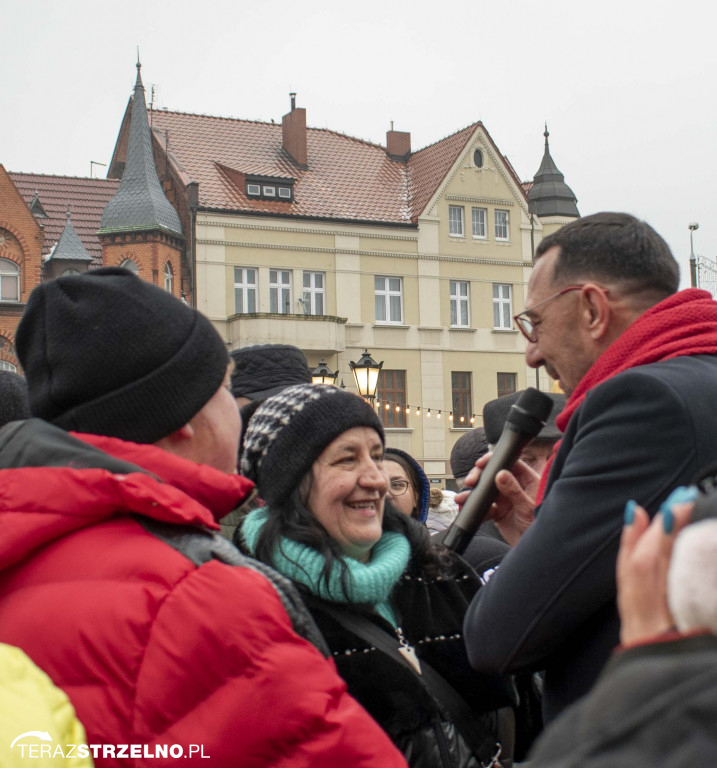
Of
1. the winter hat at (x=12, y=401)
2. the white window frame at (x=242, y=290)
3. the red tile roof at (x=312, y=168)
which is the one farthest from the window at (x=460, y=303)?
the winter hat at (x=12, y=401)

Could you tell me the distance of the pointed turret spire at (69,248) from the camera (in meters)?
32.6

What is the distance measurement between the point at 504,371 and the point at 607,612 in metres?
34.1

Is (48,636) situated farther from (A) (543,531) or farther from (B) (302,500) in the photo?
(B) (302,500)

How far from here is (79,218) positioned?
36562 mm

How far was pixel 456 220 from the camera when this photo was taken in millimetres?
35875

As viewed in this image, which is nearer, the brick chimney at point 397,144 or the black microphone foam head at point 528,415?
the black microphone foam head at point 528,415

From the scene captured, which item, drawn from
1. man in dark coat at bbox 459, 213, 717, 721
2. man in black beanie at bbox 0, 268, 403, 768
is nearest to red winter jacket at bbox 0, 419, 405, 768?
man in black beanie at bbox 0, 268, 403, 768

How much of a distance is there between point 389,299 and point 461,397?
14.4 feet

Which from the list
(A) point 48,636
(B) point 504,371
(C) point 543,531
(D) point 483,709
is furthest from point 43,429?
(B) point 504,371

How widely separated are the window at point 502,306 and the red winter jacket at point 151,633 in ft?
114

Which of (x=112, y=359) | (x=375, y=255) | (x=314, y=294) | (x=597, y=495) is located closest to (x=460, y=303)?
(x=375, y=255)

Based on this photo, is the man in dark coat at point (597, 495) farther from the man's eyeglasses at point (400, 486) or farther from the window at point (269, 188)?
the window at point (269, 188)

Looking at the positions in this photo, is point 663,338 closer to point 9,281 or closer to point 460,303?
point 9,281

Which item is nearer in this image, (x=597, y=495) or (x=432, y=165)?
(x=597, y=495)
